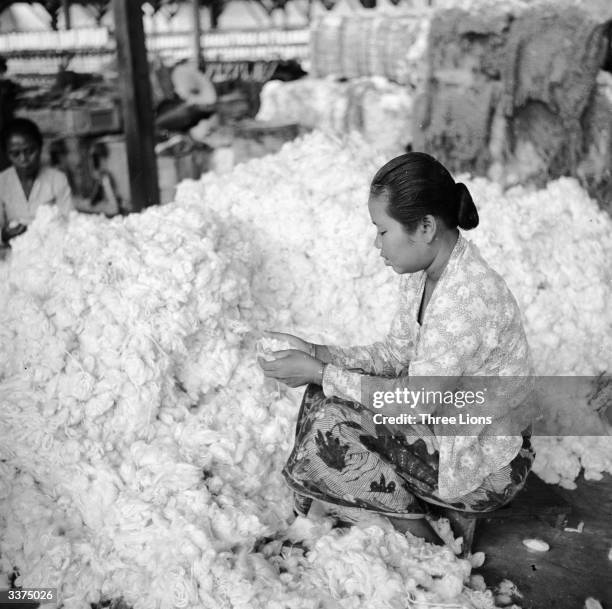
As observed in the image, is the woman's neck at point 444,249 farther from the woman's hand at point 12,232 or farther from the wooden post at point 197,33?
the wooden post at point 197,33

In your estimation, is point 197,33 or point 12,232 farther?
point 197,33

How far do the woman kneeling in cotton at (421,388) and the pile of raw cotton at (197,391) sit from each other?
179mm

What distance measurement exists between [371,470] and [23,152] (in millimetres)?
2527

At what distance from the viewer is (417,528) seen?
5.84 feet

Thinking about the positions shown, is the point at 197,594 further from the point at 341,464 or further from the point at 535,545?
the point at 535,545

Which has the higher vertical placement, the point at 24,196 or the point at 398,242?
the point at 398,242

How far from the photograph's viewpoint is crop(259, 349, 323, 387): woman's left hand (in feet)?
5.48

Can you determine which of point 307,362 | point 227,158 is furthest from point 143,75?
point 307,362

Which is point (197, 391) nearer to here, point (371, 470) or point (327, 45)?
point (371, 470)

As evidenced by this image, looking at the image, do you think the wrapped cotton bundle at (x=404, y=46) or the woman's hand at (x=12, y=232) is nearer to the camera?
the woman's hand at (x=12, y=232)

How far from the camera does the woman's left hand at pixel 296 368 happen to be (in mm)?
1669

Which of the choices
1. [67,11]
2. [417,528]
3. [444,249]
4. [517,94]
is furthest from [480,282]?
[67,11]

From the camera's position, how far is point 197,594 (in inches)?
61.9

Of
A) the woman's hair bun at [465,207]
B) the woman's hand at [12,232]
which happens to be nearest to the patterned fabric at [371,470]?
the woman's hair bun at [465,207]
